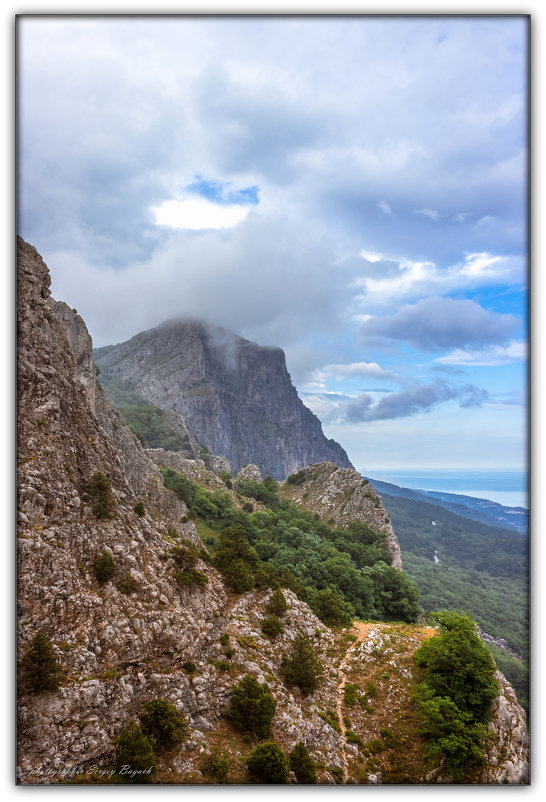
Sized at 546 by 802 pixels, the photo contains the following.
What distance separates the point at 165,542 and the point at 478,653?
21029mm

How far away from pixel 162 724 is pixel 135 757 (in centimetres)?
155

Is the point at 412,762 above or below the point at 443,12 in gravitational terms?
below

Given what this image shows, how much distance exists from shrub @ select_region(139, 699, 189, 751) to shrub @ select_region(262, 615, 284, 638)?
10517mm

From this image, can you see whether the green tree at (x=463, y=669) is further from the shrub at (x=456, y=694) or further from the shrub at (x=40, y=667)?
the shrub at (x=40, y=667)

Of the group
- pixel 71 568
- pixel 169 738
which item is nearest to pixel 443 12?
pixel 71 568

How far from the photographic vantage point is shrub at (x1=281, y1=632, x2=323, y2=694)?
68.3 ft

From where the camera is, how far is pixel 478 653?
70.4ft

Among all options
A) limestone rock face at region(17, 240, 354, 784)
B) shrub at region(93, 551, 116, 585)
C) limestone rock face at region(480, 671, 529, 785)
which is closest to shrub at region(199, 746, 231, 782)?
limestone rock face at region(17, 240, 354, 784)

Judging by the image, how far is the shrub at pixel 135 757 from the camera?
38.5ft

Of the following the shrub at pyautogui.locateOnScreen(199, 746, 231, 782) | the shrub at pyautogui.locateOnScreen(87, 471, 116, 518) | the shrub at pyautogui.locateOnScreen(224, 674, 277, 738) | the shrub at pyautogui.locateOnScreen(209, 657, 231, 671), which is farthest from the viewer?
the shrub at pyautogui.locateOnScreen(209, 657, 231, 671)

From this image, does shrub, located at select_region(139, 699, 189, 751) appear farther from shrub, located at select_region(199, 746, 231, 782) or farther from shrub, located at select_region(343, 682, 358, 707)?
shrub, located at select_region(343, 682, 358, 707)

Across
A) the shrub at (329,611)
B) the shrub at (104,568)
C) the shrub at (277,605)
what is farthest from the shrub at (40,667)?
the shrub at (329,611)

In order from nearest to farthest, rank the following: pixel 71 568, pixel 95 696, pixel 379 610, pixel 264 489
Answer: pixel 95 696 → pixel 71 568 → pixel 379 610 → pixel 264 489

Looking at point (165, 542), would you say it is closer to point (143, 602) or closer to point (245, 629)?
point (143, 602)
